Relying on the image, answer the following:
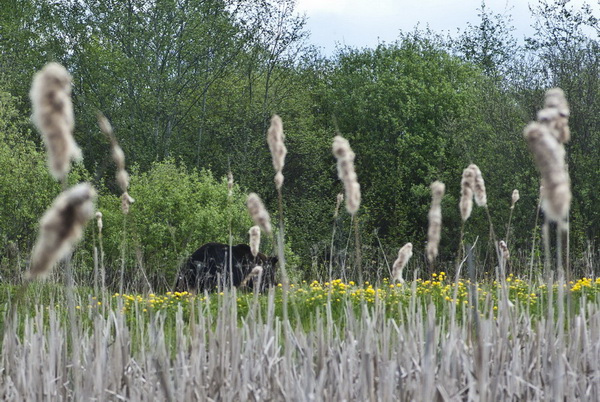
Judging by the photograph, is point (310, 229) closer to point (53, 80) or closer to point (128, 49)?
point (128, 49)

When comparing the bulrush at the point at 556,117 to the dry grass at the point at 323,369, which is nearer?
the bulrush at the point at 556,117

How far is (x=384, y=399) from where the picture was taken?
1.96 meters

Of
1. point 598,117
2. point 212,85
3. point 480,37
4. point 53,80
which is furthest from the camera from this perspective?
point 480,37

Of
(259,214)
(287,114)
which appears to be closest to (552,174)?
(259,214)

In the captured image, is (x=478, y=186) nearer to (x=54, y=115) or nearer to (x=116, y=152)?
(x=116, y=152)

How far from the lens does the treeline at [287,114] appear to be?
66.2ft

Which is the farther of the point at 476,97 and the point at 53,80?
the point at 476,97

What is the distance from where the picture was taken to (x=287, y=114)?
1041 inches

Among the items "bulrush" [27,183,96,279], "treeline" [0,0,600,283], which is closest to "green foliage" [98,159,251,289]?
"treeline" [0,0,600,283]

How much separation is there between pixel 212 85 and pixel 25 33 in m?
7.40

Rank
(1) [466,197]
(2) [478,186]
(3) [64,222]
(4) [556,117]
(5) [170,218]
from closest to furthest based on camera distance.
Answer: (3) [64,222], (4) [556,117], (1) [466,197], (2) [478,186], (5) [170,218]

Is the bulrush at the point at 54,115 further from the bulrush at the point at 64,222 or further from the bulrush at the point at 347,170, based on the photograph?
the bulrush at the point at 347,170

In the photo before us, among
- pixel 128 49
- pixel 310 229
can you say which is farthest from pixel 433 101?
pixel 128 49

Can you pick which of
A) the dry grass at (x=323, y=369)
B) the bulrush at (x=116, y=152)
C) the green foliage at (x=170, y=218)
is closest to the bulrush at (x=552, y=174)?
the bulrush at (x=116, y=152)
